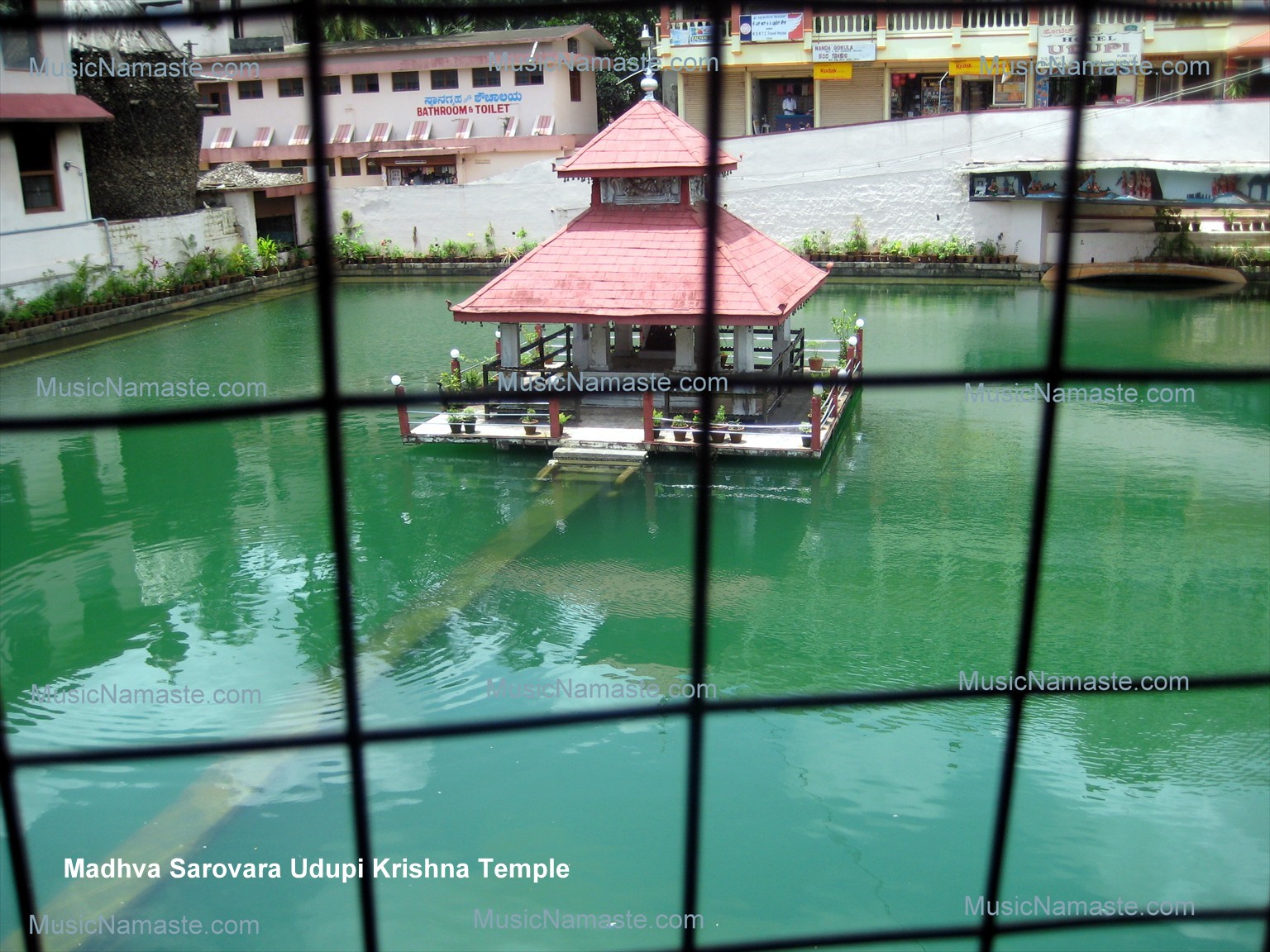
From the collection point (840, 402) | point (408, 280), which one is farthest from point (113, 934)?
point (408, 280)

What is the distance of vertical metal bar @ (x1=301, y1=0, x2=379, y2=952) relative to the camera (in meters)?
1.04

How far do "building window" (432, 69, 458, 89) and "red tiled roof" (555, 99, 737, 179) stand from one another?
357 inches

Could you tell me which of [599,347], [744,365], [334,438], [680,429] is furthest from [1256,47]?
[334,438]

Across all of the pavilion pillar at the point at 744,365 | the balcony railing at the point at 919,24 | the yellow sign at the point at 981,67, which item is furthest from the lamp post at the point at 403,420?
the yellow sign at the point at 981,67

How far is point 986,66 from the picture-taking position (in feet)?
55.6

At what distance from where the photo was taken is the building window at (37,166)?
1363 centimetres

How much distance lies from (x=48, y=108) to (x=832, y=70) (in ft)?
34.2

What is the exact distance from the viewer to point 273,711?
5.53 metres

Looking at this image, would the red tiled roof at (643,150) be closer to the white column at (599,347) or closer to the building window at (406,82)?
the white column at (599,347)

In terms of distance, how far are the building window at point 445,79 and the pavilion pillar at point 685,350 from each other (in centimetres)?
1024

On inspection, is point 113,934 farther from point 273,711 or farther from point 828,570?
point 828,570

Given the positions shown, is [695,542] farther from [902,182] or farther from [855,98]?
[855,98]

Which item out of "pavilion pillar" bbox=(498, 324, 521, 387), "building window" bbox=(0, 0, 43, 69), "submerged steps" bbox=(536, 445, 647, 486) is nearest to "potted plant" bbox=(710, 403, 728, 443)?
"submerged steps" bbox=(536, 445, 647, 486)

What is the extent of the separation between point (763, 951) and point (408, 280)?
1703cm
